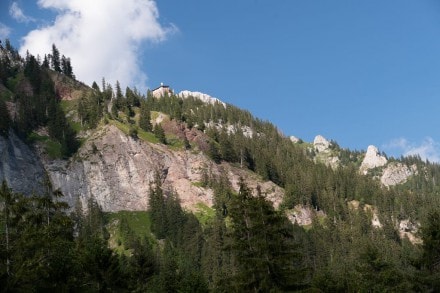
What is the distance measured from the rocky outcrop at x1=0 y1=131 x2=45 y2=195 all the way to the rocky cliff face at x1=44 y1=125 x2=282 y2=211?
477 centimetres

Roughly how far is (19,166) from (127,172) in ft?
109

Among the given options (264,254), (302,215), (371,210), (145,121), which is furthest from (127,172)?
(264,254)

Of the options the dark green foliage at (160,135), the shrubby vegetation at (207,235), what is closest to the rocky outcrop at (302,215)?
the shrubby vegetation at (207,235)

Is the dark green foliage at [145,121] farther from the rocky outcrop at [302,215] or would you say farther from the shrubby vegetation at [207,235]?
the rocky outcrop at [302,215]

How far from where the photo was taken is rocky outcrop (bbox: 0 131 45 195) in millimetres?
142875

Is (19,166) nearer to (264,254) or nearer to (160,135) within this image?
(160,135)

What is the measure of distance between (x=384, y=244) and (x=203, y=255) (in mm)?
57097

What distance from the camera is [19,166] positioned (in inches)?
5812

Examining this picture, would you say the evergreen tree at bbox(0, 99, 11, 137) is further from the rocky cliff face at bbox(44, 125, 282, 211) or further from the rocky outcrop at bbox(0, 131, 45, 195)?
the rocky cliff face at bbox(44, 125, 282, 211)

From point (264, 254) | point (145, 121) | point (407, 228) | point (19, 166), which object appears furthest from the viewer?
point (145, 121)

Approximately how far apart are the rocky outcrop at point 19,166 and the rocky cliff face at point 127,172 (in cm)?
477

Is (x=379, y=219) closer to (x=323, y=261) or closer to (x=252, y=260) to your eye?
(x=323, y=261)

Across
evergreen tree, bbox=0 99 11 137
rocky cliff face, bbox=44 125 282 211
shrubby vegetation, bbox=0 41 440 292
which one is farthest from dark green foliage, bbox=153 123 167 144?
evergreen tree, bbox=0 99 11 137

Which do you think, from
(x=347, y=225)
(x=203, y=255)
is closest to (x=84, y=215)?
(x=203, y=255)
